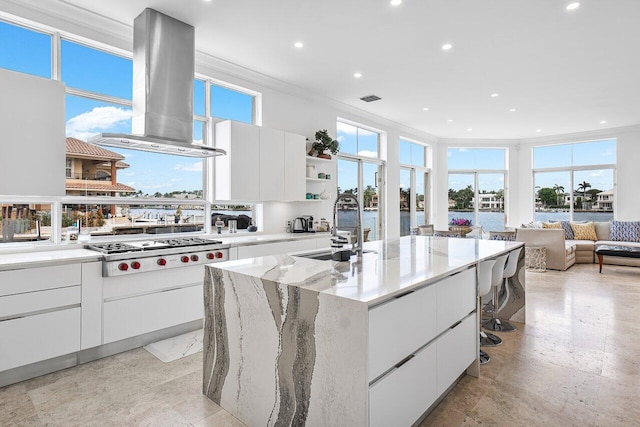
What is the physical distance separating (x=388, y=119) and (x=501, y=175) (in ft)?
14.6

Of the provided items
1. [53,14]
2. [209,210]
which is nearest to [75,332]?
[209,210]

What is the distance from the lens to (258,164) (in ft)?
15.0

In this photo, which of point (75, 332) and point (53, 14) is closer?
point (75, 332)

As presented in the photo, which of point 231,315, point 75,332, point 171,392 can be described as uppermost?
point 231,315

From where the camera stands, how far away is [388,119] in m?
7.46

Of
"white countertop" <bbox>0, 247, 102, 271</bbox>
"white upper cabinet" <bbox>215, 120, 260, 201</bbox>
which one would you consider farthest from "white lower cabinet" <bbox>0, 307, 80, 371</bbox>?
"white upper cabinet" <bbox>215, 120, 260, 201</bbox>

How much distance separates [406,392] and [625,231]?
8.62 m

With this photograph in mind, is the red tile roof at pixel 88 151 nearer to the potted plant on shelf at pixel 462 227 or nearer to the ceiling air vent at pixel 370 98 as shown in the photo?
the ceiling air vent at pixel 370 98

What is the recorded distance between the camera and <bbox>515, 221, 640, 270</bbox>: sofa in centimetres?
682

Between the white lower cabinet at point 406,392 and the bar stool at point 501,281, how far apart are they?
1534mm

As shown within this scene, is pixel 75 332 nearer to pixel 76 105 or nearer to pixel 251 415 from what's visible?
pixel 251 415

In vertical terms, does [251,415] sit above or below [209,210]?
below

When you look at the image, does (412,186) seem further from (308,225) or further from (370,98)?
(308,225)

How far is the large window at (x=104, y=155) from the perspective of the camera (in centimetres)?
332
